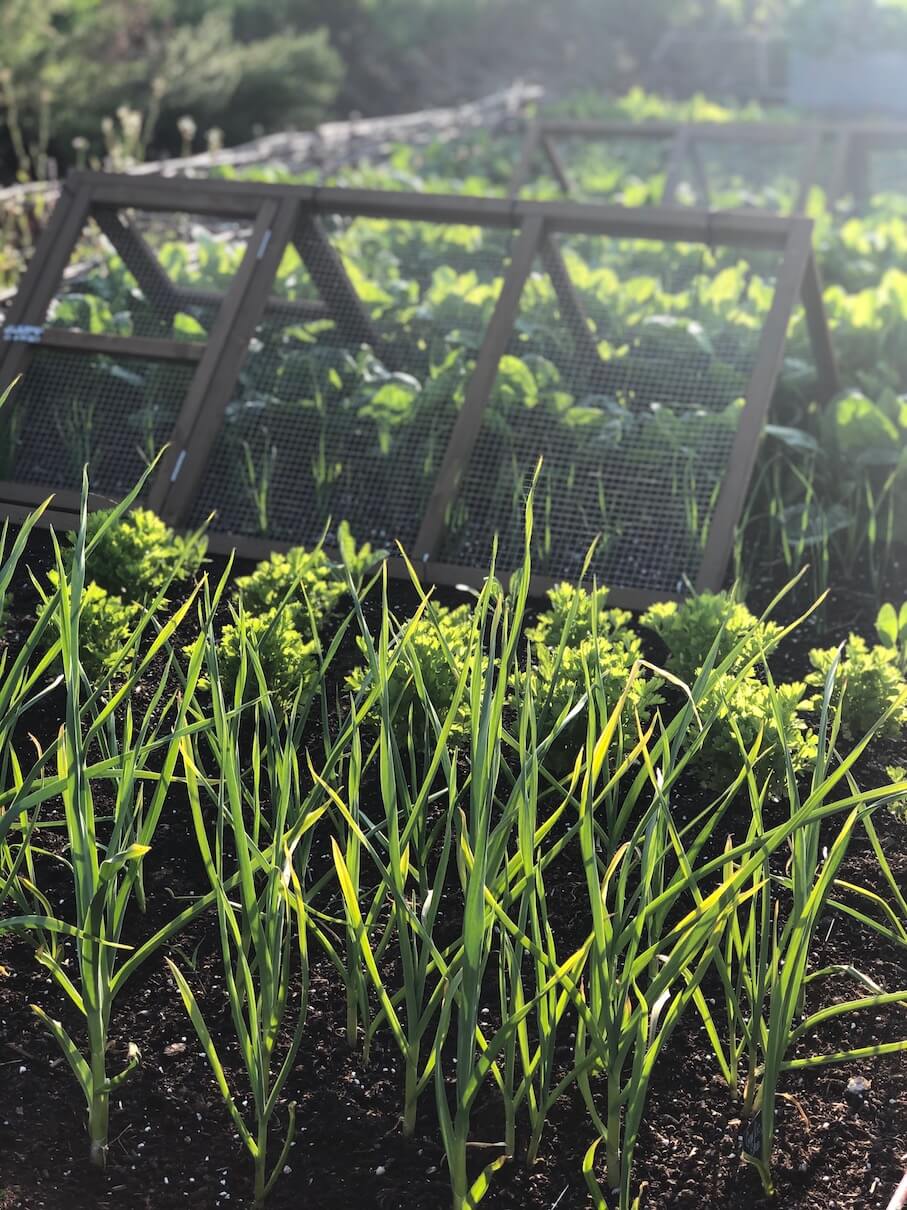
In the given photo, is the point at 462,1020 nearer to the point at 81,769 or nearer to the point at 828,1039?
the point at 81,769

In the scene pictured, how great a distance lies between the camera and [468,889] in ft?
4.70

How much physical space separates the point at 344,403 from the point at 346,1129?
230 cm

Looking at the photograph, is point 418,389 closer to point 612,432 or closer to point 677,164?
point 612,432

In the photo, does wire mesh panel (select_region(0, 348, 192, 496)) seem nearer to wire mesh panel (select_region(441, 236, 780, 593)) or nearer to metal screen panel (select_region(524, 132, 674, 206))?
wire mesh panel (select_region(441, 236, 780, 593))

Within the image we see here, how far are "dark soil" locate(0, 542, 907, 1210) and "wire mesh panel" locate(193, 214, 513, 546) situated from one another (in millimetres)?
1686

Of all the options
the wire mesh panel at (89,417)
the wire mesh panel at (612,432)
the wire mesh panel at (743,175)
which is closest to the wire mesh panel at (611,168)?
the wire mesh panel at (743,175)

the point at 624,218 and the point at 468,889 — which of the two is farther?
the point at 624,218

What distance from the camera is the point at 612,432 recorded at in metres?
3.40

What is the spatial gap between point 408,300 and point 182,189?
2.58 ft

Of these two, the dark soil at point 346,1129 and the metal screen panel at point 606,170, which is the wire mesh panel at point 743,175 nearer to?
the metal screen panel at point 606,170

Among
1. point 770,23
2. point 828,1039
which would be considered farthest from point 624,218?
point 770,23

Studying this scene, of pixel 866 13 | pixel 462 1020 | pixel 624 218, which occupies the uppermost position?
pixel 866 13

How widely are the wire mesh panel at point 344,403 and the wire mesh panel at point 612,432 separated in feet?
0.56

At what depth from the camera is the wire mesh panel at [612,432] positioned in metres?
3.23
